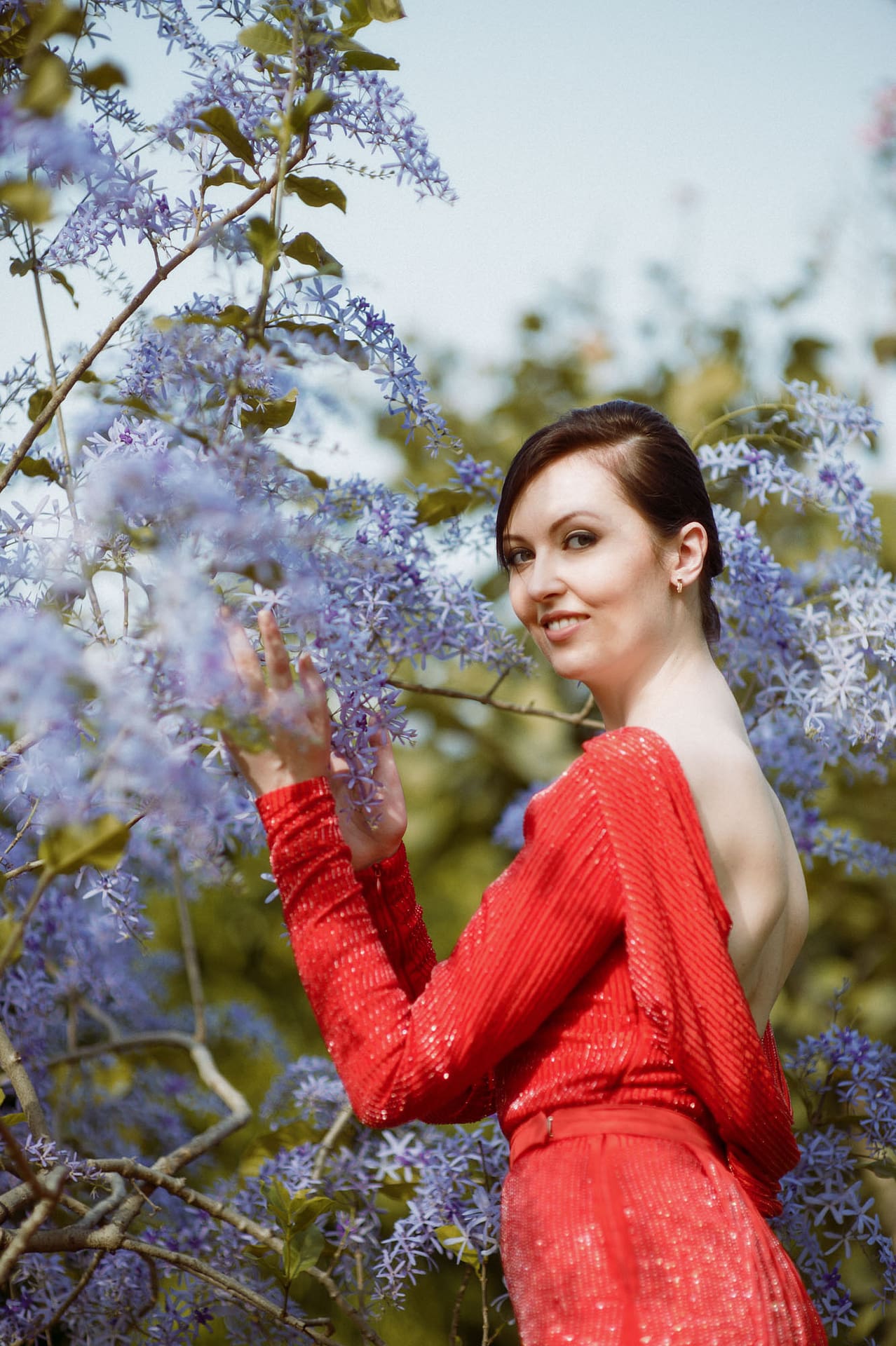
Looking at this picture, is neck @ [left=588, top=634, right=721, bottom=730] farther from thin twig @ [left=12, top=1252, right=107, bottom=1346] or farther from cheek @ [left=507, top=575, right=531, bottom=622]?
thin twig @ [left=12, top=1252, right=107, bottom=1346]

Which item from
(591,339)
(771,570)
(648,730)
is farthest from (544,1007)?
(591,339)

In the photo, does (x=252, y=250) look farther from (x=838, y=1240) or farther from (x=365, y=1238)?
(x=838, y=1240)

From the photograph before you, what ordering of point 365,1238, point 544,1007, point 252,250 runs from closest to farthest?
point 252,250
point 544,1007
point 365,1238

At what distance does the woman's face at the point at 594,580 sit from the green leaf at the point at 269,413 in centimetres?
38

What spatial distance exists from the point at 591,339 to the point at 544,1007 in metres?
3.41

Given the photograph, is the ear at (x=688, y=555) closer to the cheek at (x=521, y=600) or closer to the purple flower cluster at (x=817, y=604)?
the cheek at (x=521, y=600)

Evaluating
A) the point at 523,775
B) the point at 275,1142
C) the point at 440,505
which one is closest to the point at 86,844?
the point at 440,505

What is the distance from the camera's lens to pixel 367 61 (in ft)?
3.82

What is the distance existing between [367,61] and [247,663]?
0.58 m

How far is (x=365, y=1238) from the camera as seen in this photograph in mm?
1723

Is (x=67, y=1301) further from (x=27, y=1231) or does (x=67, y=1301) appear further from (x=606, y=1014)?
(x=606, y=1014)

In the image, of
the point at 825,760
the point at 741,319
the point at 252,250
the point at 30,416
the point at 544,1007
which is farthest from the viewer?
the point at 741,319

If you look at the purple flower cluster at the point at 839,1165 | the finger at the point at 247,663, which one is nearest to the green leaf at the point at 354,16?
the finger at the point at 247,663

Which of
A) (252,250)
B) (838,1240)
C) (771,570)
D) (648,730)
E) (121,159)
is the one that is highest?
(771,570)
